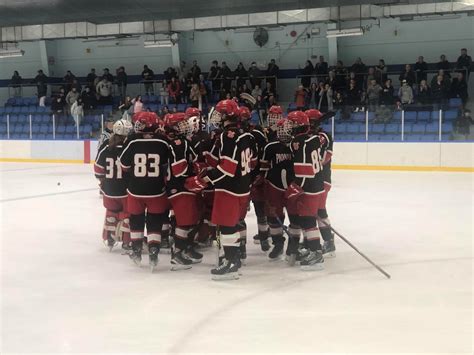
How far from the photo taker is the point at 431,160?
45.0ft

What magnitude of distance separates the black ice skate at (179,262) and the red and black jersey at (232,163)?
77 centimetres

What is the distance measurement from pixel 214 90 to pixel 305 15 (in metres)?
3.64

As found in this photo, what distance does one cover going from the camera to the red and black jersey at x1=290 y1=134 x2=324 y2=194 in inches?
193

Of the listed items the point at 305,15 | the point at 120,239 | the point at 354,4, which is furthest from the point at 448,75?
the point at 120,239

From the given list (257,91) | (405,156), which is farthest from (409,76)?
(257,91)

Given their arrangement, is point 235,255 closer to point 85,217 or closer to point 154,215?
point 154,215

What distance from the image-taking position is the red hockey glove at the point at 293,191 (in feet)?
16.3

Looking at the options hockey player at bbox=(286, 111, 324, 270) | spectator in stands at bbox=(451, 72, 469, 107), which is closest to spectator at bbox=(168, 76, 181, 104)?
spectator in stands at bbox=(451, 72, 469, 107)

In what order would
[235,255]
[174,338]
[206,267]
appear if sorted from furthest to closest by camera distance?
[206,267]
[235,255]
[174,338]

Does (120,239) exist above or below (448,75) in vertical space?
below

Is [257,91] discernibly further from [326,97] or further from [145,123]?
[145,123]

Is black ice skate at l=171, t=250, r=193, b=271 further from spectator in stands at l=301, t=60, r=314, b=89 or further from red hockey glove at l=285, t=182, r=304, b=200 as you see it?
spectator in stands at l=301, t=60, r=314, b=89

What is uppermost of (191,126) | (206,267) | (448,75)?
(448,75)

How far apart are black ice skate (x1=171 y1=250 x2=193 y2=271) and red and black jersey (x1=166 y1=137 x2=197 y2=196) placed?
0.53m
